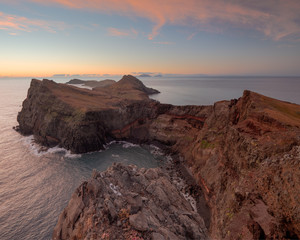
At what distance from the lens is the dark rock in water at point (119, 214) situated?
15859 mm

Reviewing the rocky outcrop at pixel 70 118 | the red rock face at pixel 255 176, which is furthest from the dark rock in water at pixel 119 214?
the rocky outcrop at pixel 70 118

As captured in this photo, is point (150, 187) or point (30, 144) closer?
point (150, 187)

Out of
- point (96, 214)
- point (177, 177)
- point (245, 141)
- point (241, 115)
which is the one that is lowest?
point (177, 177)

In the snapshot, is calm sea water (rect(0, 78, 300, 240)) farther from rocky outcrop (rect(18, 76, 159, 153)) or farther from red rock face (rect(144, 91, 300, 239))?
red rock face (rect(144, 91, 300, 239))

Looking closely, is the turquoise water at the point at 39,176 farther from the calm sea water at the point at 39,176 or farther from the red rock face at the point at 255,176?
the red rock face at the point at 255,176

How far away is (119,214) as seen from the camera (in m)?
16.9

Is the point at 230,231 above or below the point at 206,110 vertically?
below

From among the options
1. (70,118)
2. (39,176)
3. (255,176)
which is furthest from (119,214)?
(70,118)

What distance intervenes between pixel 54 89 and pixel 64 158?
3863 centimetres

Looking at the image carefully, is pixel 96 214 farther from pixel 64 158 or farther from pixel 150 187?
pixel 64 158

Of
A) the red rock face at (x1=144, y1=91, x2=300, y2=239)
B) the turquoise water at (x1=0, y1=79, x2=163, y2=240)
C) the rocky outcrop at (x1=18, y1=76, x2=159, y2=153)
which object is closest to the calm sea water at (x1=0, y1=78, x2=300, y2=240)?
the turquoise water at (x1=0, y1=79, x2=163, y2=240)

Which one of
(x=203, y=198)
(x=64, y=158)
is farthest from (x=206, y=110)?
(x=64, y=158)

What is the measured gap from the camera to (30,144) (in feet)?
191

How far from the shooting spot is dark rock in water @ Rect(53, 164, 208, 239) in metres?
15.9
